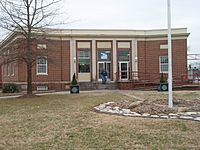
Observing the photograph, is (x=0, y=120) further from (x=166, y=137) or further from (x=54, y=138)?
(x=166, y=137)

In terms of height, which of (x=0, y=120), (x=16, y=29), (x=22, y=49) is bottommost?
(x=0, y=120)

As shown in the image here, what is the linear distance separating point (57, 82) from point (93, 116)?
86.2 ft

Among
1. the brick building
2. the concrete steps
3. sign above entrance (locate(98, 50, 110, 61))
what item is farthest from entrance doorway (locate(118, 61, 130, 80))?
the concrete steps

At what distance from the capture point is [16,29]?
23438mm

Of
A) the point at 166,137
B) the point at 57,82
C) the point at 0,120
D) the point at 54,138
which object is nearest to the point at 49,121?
the point at 0,120

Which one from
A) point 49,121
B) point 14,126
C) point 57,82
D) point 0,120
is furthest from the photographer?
point 57,82

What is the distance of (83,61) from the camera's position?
38.8 m

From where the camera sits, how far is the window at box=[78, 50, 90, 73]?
3872 cm

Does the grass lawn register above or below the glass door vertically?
below

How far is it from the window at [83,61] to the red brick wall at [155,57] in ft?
20.6

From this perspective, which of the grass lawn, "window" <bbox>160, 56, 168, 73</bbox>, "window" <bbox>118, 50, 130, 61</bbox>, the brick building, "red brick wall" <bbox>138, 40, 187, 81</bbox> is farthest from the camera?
"window" <bbox>118, 50, 130, 61</bbox>

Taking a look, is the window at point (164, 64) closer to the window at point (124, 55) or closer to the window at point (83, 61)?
the window at point (124, 55)

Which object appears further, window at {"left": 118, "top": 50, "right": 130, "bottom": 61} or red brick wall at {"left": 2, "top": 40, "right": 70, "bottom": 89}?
window at {"left": 118, "top": 50, "right": 130, "bottom": 61}

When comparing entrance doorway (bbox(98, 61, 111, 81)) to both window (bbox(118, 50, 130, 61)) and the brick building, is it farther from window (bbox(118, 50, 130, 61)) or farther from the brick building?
window (bbox(118, 50, 130, 61))
